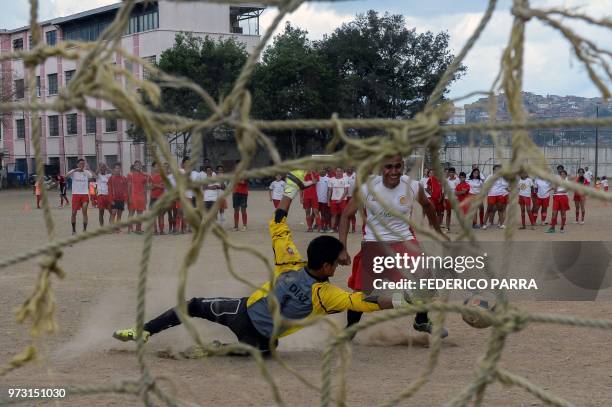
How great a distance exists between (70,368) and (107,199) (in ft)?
35.6

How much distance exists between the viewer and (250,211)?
21.3 m

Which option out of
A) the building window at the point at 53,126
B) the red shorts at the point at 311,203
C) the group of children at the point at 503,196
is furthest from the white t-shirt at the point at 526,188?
the building window at the point at 53,126

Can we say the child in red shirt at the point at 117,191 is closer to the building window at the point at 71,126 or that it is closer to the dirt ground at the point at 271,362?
the dirt ground at the point at 271,362

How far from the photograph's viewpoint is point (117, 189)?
1514 cm

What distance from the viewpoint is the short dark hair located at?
4.83 meters

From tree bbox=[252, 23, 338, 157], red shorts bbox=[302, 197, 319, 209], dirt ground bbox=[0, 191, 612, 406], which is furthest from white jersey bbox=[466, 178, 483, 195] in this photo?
tree bbox=[252, 23, 338, 157]

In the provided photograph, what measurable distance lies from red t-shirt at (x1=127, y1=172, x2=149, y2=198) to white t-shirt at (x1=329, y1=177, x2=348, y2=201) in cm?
367

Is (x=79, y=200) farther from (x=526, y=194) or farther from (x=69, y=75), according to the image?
(x=69, y=75)

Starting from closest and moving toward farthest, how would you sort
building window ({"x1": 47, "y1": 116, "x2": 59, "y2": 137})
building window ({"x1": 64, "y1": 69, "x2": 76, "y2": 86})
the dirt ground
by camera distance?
1. building window ({"x1": 64, "y1": 69, "x2": 76, "y2": 86})
2. the dirt ground
3. building window ({"x1": 47, "y1": 116, "x2": 59, "y2": 137})

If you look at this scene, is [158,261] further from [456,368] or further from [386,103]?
[386,103]

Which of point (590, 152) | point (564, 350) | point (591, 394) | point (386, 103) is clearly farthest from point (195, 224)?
point (590, 152)

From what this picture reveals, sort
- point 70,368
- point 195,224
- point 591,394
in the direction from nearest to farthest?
point 195,224
point 591,394
point 70,368

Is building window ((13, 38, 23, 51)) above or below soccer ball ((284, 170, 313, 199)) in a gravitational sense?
above

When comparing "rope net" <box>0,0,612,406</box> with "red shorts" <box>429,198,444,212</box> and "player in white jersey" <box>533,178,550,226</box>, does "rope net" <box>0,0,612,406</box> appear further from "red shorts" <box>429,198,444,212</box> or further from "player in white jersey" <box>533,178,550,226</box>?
"player in white jersey" <box>533,178,550,226</box>
